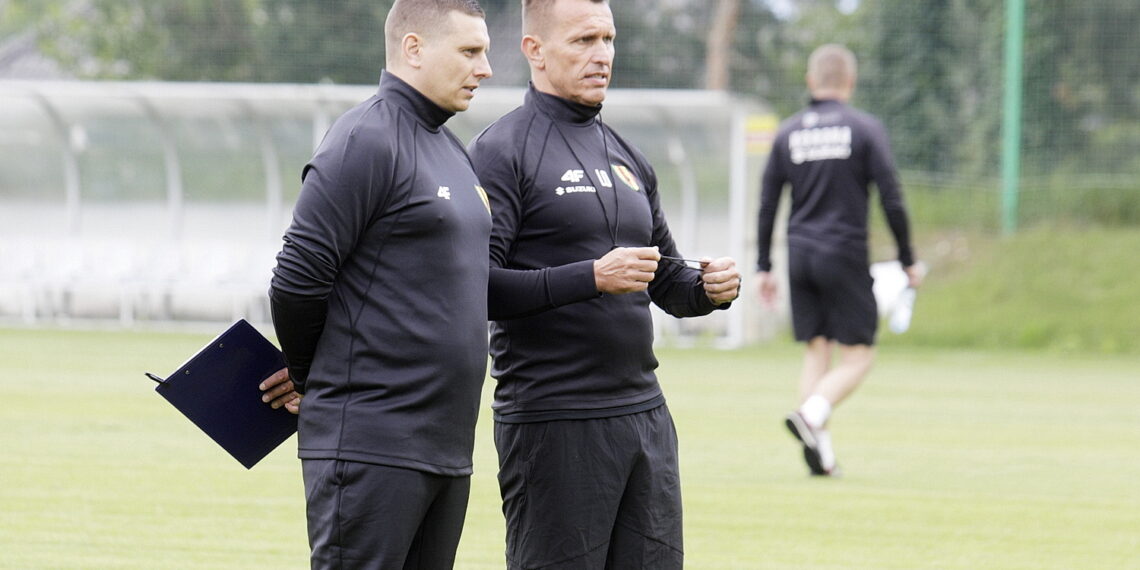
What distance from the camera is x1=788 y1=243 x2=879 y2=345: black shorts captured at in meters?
8.91

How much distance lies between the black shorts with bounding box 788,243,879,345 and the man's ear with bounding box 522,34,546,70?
4.68 metres

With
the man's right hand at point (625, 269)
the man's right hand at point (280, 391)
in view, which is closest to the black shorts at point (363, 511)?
the man's right hand at point (280, 391)

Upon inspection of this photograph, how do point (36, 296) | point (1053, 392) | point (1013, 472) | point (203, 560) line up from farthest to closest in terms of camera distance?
point (36, 296) < point (1053, 392) < point (1013, 472) < point (203, 560)

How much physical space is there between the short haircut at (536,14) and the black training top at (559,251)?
0.19 m

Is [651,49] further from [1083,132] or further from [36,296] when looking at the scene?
[36,296]

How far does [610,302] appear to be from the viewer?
446 centimetres

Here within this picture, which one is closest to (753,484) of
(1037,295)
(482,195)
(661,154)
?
(482,195)

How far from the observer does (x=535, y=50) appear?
4.55 meters

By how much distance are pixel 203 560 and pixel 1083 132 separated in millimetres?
17233

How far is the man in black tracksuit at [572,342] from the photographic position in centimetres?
435

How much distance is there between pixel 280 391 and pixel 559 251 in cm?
86

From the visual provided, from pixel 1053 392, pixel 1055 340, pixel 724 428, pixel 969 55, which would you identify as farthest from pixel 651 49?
pixel 724 428

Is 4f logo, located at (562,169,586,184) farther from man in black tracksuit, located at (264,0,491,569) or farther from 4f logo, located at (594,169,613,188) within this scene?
man in black tracksuit, located at (264,0,491,569)

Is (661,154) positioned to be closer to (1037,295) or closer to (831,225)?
(1037,295)
